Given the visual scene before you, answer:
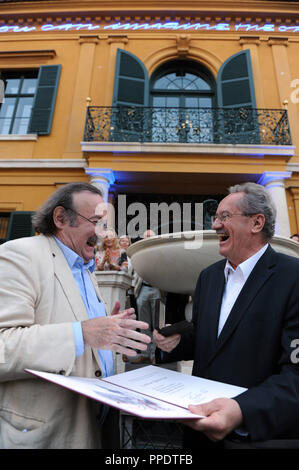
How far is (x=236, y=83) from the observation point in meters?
7.97

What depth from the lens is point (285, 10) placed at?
8.65 m

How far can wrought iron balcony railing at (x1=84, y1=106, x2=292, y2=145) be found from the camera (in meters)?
7.00

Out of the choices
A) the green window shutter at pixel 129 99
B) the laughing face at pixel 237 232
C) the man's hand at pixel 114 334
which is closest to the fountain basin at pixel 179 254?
the laughing face at pixel 237 232

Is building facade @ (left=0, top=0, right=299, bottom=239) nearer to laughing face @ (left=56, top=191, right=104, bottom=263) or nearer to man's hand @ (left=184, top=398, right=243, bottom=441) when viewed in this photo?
laughing face @ (left=56, top=191, right=104, bottom=263)

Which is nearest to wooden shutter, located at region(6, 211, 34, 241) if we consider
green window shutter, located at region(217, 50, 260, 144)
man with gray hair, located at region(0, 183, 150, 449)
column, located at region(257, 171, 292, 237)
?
green window shutter, located at region(217, 50, 260, 144)

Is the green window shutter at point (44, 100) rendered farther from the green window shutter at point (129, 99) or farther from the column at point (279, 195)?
the column at point (279, 195)

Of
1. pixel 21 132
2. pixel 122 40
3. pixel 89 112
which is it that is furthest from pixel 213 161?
pixel 21 132

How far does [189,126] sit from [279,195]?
2880mm

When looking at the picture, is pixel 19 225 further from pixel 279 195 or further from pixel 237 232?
pixel 237 232

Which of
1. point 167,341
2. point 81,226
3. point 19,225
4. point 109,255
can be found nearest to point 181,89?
point 19,225

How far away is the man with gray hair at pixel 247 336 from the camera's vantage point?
778 millimetres

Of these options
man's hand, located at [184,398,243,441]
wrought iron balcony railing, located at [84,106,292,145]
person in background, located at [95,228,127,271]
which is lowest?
man's hand, located at [184,398,243,441]

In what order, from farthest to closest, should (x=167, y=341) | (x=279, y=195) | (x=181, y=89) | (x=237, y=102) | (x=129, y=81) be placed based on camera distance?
1. (x=181, y=89)
2. (x=129, y=81)
3. (x=237, y=102)
4. (x=279, y=195)
5. (x=167, y=341)

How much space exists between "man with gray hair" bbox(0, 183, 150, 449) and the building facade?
18.6 ft
